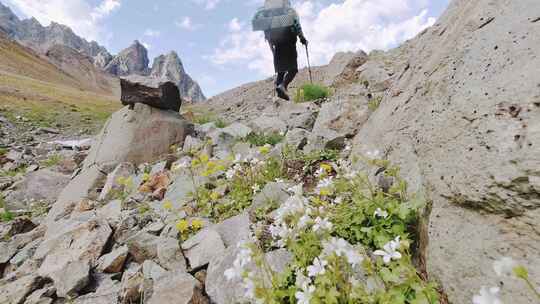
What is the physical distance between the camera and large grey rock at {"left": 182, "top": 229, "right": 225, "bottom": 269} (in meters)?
2.94

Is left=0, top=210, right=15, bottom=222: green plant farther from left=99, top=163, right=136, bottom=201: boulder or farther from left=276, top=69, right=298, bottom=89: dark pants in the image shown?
left=276, top=69, right=298, bottom=89: dark pants

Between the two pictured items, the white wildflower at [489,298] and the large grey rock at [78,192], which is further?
the large grey rock at [78,192]

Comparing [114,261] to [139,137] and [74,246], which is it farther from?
[139,137]

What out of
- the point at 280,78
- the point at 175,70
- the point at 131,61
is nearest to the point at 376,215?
the point at 280,78

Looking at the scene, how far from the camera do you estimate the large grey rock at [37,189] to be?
300 inches

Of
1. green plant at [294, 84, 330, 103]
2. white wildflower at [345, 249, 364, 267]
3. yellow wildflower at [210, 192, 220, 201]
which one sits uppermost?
green plant at [294, 84, 330, 103]

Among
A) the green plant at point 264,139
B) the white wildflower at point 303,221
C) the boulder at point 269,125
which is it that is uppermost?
the boulder at point 269,125

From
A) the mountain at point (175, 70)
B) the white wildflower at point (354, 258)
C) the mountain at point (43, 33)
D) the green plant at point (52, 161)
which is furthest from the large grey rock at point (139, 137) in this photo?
the mountain at point (43, 33)

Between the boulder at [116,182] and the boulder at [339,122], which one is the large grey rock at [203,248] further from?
the boulder at [116,182]

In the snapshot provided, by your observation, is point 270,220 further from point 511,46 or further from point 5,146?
point 5,146

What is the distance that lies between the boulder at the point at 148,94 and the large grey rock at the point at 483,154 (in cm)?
641

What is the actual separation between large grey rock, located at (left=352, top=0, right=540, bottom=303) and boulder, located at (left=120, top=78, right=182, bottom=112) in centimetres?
641

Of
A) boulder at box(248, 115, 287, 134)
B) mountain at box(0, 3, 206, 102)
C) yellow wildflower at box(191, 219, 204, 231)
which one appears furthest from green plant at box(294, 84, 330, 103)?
mountain at box(0, 3, 206, 102)

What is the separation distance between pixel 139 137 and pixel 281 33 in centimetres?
479
